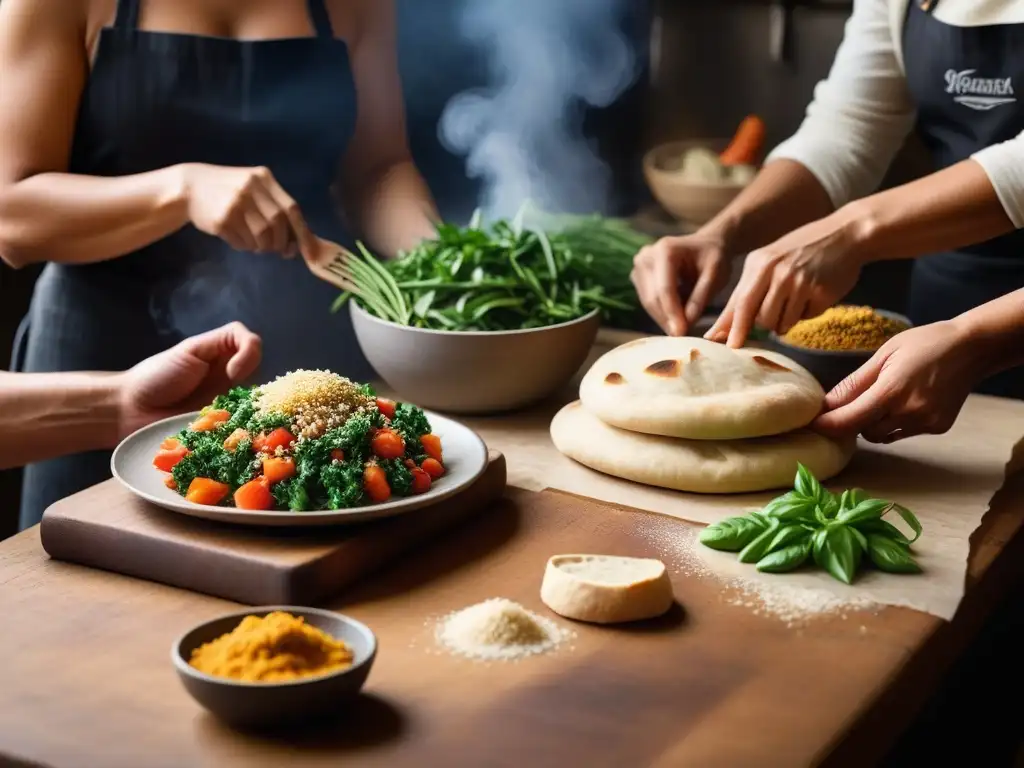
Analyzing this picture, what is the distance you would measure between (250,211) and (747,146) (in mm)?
2510

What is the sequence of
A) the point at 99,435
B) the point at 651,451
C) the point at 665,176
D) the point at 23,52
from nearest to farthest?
the point at 651,451 → the point at 99,435 → the point at 23,52 → the point at 665,176

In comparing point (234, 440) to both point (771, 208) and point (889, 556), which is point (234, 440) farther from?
point (771, 208)

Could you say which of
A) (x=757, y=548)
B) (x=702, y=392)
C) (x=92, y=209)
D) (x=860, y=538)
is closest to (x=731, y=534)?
(x=757, y=548)

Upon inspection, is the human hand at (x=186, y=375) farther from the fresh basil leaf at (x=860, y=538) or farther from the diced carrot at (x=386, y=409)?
the fresh basil leaf at (x=860, y=538)

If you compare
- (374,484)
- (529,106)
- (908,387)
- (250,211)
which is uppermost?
(529,106)

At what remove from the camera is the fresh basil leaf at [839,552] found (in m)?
1.55

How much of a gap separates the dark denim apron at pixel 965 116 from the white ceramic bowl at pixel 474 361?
3.39 ft

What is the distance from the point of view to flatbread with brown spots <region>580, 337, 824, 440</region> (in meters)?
1.80

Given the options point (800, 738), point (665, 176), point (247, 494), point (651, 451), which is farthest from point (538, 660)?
point (665, 176)

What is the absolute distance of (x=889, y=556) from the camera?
5.16ft

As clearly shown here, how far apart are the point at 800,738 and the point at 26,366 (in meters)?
2.00

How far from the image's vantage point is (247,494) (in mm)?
1521

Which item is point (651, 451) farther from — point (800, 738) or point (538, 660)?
point (800, 738)

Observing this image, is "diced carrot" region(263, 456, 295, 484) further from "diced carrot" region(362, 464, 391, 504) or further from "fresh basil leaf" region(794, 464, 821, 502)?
"fresh basil leaf" region(794, 464, 821, 502)
